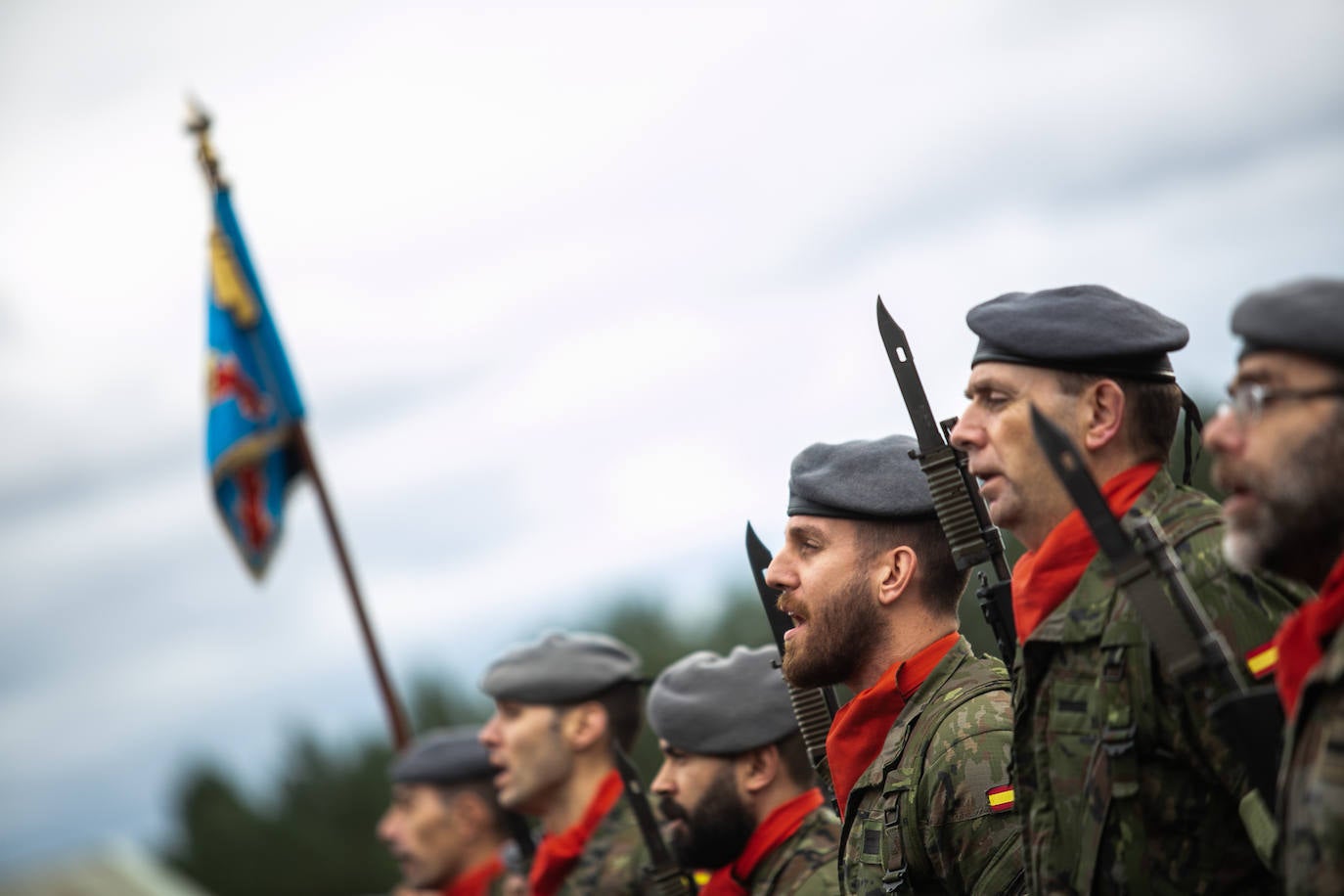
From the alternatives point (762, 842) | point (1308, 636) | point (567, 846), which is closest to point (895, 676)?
point (762, 842)

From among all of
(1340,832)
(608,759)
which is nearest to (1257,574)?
(1340,832)

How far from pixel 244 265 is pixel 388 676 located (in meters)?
3.29

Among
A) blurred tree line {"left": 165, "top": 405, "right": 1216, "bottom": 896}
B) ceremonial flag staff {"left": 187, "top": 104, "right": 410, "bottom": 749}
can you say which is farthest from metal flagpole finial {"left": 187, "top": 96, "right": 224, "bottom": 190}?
blurred tree line {"left": 165, "top": 405, "right": 1216, "bottom": 896}

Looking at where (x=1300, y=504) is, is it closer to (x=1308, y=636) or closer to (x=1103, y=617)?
(x=1308, y=636)

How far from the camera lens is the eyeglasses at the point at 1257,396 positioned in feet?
9.46

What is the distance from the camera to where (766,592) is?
18.5ft

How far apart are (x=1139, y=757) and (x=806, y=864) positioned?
8.67 feet

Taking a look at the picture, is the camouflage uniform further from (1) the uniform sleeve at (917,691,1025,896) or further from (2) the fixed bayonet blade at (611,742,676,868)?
(2) the fixed bayonet blade at (611,742,676,868)

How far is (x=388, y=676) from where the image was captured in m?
11.4

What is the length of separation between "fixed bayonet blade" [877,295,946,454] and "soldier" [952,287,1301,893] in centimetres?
42

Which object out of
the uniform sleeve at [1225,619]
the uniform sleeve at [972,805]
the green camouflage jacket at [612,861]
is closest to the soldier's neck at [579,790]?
the green camouflage jacket at [612,861]

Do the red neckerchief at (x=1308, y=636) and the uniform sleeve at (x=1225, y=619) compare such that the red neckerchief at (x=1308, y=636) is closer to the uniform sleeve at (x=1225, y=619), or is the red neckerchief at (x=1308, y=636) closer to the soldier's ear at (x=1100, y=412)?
the uniform sleeve at (x=1225, y=619)

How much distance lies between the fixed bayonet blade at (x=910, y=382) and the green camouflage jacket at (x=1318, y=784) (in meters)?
1.88

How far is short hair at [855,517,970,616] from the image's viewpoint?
5.11 metres
